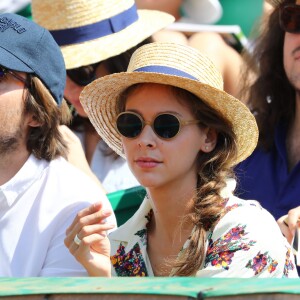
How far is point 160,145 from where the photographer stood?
8.71 ft

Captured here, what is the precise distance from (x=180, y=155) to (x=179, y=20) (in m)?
2.73

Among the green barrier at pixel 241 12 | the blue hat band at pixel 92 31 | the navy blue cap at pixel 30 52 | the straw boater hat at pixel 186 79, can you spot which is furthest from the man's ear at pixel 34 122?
the green barrier at pixel 241 12

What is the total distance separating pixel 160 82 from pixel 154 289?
120 cm

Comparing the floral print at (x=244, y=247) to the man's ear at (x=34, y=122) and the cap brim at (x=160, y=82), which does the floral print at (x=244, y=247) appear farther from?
the man's ear at (x=34, y=122)

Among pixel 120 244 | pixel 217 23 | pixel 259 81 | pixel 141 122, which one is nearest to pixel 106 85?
pixel 141 122

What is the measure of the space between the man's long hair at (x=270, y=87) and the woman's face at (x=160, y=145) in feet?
3.06

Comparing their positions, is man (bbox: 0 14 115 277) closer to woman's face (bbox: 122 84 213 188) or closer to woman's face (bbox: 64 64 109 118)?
woman's face (bbox: 122 84 213 188)

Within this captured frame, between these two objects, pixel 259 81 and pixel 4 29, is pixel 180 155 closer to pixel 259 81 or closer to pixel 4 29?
pixel 4 29

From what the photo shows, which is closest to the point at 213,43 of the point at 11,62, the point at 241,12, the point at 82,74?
the point at 82,74

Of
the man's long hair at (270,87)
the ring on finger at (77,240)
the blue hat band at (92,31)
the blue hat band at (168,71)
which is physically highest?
the blue hat band at (168,71)

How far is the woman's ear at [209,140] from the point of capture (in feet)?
9.09

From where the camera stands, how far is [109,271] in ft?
8.63

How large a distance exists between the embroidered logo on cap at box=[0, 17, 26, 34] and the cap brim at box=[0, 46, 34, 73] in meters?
0.09

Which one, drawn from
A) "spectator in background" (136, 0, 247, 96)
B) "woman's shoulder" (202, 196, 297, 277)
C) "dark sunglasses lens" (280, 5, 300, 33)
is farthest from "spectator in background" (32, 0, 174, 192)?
"woman's shoulder" (202, 196, 297, 277)
